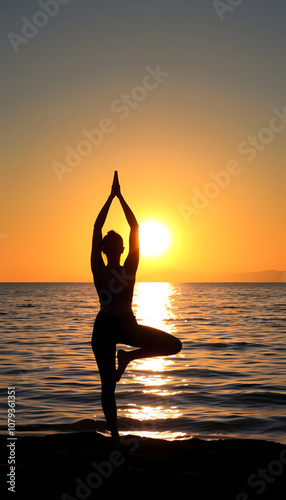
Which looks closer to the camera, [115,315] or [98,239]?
[115,315]

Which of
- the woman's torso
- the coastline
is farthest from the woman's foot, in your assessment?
the coastline

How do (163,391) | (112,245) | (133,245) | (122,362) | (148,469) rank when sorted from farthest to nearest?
→ (163,391), (122,362), (112,245), (133,245), (148,469)

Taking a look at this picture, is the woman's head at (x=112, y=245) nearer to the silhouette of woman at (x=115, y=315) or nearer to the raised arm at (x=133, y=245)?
the silhouette of woman at (x=115, y=315)

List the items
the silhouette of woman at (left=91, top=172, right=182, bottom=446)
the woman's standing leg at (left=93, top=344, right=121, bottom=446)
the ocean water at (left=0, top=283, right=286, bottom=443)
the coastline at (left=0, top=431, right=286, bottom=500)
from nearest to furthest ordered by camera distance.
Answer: the coastline at (left=0, top=431, right=286, bottom=500) < the silhouette of woman at (left=91, top=172, right=182, bottom=446) < the woman's standing leg at (left=93, top=344, right=121, bottom=446) < the ocean water at (left=0, top=283, right=286, bottom=443)

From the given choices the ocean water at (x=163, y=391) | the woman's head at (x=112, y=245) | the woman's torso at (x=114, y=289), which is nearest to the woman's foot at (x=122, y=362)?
the woman's torso at (x=114, y=289)

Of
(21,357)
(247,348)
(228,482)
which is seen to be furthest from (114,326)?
(247,348)

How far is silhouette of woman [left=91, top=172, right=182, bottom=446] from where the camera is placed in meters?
5.65

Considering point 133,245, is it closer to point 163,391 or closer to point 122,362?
point 122,362

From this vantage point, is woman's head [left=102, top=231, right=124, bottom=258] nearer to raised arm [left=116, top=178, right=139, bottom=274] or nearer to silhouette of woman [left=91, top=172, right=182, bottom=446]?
silhouette of woman [left=91, top=172, right=182, bottom=446]

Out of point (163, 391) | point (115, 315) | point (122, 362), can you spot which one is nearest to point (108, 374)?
point (122, 362)

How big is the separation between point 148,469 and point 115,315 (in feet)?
5.37

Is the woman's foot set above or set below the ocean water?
above

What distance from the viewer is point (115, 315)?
5641mm

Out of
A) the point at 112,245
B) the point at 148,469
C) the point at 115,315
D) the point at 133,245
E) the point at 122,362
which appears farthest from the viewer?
the point at 122,362
